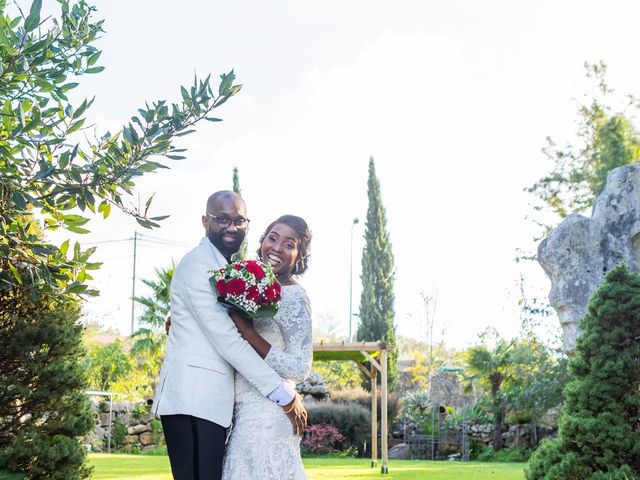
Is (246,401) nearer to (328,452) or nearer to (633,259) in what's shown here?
(633,259)

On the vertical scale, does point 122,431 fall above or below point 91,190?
below

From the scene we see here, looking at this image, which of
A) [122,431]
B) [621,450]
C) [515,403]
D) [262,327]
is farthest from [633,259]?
[122,431]

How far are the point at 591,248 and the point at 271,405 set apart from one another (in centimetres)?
547

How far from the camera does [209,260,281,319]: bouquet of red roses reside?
10.0ft

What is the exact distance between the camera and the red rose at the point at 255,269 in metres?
3.09

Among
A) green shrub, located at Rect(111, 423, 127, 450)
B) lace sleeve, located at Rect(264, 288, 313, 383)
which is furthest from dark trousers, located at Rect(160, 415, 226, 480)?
→ green shrub, located at Rect(111, 423, 127, 450)

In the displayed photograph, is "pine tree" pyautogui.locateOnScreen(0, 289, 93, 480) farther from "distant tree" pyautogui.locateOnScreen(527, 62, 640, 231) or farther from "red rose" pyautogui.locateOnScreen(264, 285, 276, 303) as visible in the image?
"distant tree" pyautogui.locateOnScreen(527, 62, 640, 231)

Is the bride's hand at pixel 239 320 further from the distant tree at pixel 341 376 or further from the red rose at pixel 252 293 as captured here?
the distant tree at pixel 341 376

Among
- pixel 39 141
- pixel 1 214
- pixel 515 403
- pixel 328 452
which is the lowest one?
pixel 328 452

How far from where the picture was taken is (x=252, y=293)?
3.05m

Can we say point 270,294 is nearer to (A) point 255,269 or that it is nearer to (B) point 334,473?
(A) point 255,269

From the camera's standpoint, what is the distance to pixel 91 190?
4.22m

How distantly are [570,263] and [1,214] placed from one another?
553cm

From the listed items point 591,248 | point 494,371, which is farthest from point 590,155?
point 591,248
